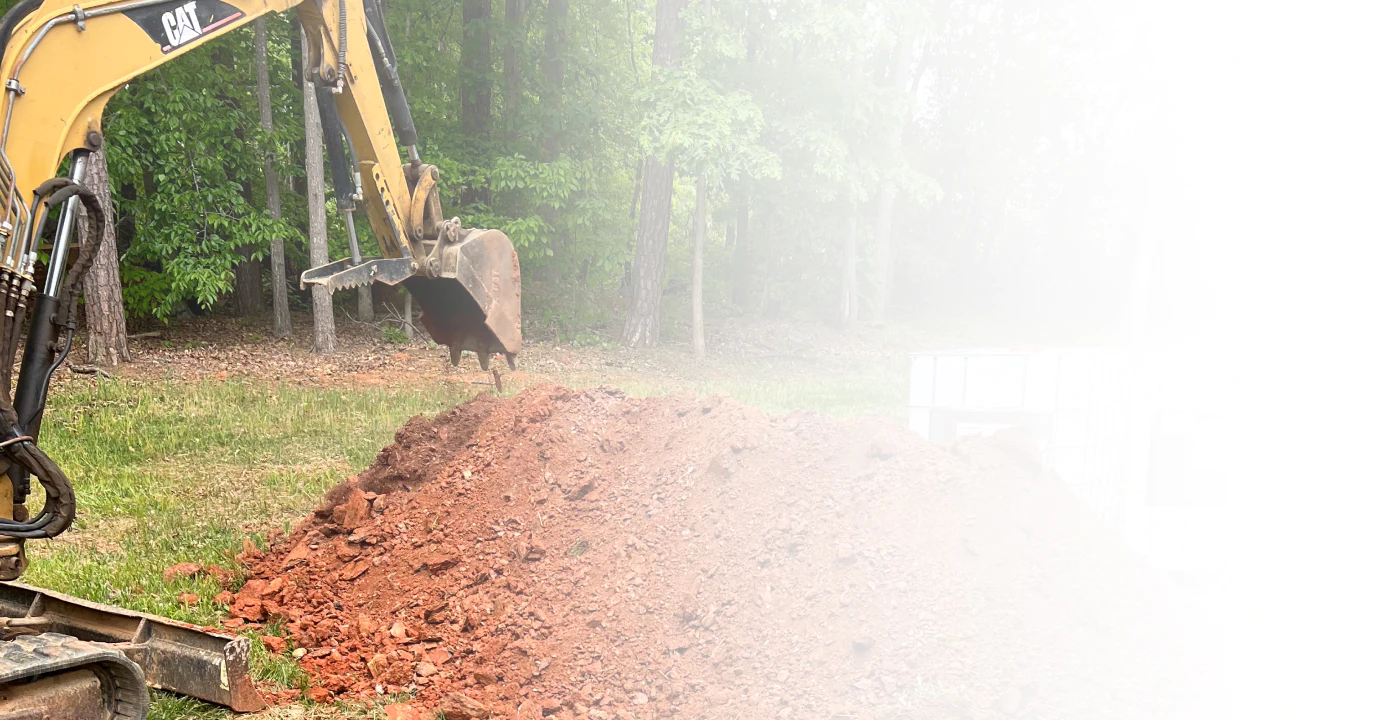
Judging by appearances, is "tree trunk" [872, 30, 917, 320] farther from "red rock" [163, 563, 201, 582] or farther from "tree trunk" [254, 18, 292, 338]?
"red rock" [163, 563, 201, 582]

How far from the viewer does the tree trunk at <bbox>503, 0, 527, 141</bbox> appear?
1551 centimetres

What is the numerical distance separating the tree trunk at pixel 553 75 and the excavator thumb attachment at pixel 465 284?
1040 cm

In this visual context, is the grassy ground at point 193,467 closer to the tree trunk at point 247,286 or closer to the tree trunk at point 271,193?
the tree trunk at point 271,193

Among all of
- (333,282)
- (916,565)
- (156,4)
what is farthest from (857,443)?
(156,4)

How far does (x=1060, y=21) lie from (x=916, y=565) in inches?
1070

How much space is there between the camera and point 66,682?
2703 mm

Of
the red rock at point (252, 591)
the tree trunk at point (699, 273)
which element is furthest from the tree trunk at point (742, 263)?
the red rock at point (252, 591)

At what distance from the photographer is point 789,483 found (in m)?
4.45

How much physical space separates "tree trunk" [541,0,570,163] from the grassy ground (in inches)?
231

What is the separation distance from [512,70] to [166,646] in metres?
13.9

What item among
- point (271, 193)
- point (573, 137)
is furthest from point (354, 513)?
point (573, 137)

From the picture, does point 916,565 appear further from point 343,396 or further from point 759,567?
point 343,396

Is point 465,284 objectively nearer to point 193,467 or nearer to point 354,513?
point 354,513

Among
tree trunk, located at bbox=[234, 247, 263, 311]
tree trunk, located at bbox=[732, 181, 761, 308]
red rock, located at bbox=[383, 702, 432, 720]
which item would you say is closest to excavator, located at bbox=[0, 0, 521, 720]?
red rock, located at bbox=[383, 702, 432, 720]
